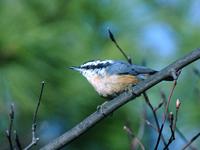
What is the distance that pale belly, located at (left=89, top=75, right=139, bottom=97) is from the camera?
203 cm

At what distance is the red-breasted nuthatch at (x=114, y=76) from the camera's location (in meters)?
2.02

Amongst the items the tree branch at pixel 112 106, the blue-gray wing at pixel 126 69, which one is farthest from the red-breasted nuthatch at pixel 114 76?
the tree branch at pixel 112 106

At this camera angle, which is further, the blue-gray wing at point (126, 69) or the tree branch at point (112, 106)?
the blue-gray wing at point (126, 69)

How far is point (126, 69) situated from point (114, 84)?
7 centimetres

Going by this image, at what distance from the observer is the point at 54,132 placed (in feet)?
9.18

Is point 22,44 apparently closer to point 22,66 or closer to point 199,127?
point 22,66

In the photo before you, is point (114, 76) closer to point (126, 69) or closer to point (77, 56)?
point (126, 69)

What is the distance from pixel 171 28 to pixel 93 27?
405mm

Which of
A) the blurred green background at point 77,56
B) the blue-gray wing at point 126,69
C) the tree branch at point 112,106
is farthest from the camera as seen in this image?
the blurred green background at point 77,56

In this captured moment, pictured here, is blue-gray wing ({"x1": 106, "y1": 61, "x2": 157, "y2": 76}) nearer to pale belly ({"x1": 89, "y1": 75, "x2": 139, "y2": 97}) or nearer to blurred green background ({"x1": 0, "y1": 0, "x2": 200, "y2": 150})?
pale belly ({"x1": 89, "y1": 75, "x2": 139, "y2": 97})

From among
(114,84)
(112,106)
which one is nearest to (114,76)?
(114,84)

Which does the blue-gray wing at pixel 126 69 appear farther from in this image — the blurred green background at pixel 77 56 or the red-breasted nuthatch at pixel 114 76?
the blurred green background at pixel 77 56

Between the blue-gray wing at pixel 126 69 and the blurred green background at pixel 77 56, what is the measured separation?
613 mm

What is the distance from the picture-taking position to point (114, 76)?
2107 millimetres
